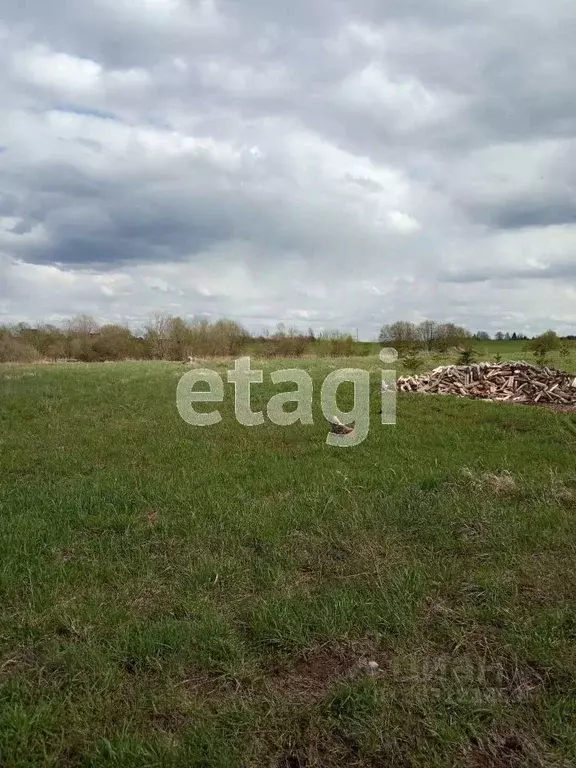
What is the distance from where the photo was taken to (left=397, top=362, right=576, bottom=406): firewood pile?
12320 mm

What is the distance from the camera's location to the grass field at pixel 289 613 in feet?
7.94

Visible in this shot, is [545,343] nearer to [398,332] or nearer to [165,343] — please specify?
[398,332]

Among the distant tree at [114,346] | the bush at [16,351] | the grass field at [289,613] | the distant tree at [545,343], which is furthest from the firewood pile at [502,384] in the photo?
the distant tree at [114,346]

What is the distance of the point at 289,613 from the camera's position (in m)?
3.30

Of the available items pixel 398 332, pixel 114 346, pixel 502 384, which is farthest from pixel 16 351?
pixel 502 384

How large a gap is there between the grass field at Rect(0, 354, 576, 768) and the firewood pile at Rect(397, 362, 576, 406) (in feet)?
20.4

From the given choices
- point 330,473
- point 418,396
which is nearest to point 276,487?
point 330,473

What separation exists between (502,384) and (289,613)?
37.1ft

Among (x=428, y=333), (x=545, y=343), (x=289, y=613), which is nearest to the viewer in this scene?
(x=289, y=613)

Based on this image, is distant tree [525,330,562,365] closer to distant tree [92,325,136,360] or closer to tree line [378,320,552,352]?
tree line [378,320,552,352]

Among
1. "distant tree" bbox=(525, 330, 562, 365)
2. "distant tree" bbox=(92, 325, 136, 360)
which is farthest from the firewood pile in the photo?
"distant tree" bbox=(92, 325, 136, 360)

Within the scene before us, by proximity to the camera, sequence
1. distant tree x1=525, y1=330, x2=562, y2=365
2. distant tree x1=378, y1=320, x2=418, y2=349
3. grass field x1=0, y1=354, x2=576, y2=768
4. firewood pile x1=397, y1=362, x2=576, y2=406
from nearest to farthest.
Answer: grass field x1=0, y1=354, x2=576, y2=768, firewood pile x1=397, y1=362, x2=576, y2=406, distant tree x1=525, y1=330, x2=562, y2=365, distant tree x1=378, y1=320, x2=418, y2=349

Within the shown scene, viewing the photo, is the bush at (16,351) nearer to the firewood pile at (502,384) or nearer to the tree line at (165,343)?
the tree line at (165,343)

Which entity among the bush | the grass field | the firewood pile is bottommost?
the grass field
